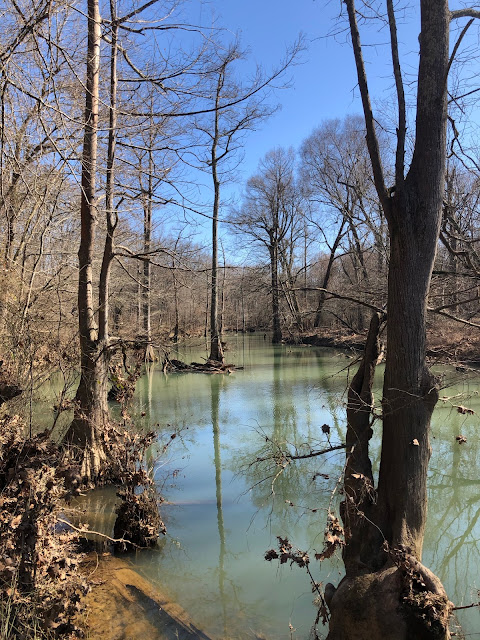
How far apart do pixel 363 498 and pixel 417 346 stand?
3.81 ft

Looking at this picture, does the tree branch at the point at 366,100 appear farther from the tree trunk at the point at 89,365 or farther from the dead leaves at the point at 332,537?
the tree trunk at the point at 89,365

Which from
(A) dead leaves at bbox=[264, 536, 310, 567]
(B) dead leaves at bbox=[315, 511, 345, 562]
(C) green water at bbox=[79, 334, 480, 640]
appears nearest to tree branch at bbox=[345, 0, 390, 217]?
(C) green water at bbox=[79, 334, 480, 640]

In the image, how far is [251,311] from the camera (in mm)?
43094

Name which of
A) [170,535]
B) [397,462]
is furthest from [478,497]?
[170,535]

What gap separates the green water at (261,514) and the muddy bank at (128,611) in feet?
0.47

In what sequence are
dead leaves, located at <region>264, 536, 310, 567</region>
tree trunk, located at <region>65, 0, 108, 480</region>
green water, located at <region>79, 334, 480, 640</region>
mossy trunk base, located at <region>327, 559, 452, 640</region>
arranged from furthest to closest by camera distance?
tree trunk, located at <region>65, 0, 108, 480</region>, green water, located at <region>79, 334, 480, 640</region>, dead leaves, located at <region>264, 536, 310, 567</region>, mossy trunk base, located at <region>327, 559, 452, 640</region>

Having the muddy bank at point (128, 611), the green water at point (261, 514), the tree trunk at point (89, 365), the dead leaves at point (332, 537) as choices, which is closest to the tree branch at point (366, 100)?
the green water at point (261, 514)

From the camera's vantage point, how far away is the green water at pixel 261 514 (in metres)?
3.90

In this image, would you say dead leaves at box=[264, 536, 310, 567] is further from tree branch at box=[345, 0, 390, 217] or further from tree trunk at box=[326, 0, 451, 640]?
tree branch at box=[345, 0, 390, 217]

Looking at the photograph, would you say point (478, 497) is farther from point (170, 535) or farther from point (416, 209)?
point (416, 209)

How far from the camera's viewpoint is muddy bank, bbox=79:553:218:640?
3348mm

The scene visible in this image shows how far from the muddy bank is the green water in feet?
0.47

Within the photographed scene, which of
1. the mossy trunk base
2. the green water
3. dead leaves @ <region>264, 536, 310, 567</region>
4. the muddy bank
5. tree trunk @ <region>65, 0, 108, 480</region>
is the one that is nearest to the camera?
the mossy trunk base

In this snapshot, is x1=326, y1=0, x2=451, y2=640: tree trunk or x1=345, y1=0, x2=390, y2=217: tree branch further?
x1=345, y1=0, x2=390, y2=217: tree branch
